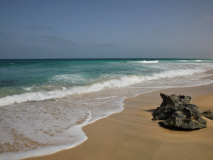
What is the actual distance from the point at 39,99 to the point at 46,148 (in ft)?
17.2

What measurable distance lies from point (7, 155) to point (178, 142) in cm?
323

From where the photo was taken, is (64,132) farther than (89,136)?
Yes

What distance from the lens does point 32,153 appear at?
332 cm

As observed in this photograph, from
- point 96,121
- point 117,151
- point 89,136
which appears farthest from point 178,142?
point 96,121

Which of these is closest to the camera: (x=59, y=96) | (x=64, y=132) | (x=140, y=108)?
(x=64, y=132)

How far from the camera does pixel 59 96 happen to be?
901 cm

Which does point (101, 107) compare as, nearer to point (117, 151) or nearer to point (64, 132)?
point (64, 132)

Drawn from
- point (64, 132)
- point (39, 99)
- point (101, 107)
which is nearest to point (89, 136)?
point (64, 132)

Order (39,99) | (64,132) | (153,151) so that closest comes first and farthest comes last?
(153,151), (64,132), (39,99)

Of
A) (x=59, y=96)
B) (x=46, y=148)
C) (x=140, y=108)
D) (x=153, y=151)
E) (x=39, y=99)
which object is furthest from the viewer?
(x=59, y=96)

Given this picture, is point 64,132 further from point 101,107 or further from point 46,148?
point 101,107

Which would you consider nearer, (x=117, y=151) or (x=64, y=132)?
(x=117, y=151)

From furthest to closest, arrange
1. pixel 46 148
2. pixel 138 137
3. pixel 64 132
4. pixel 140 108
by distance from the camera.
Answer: pixel 140 108, pixel 64 132, pixel 138 137, pixel 46 148

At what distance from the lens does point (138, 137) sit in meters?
3.89
